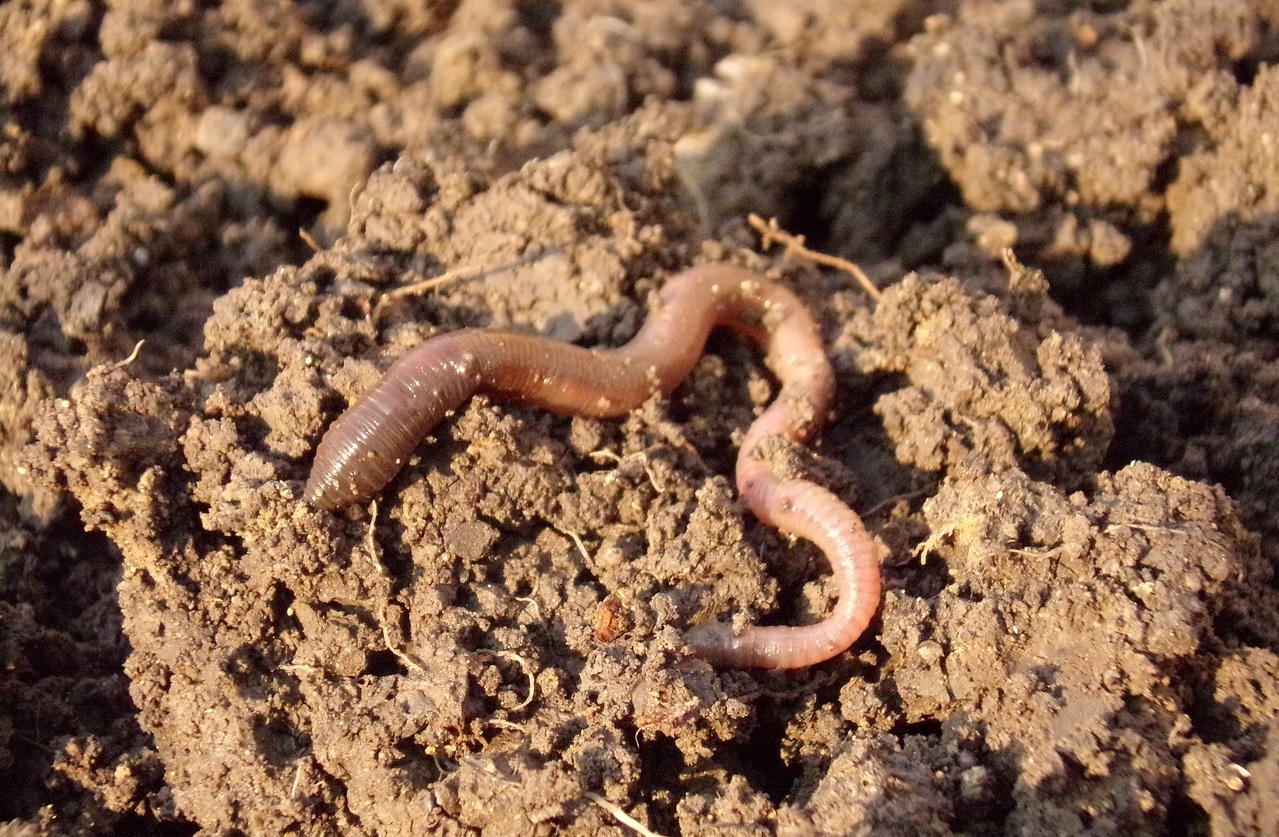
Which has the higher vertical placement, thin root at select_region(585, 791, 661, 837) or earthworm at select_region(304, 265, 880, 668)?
earthworm at select_region(304, 265, 880, 668)

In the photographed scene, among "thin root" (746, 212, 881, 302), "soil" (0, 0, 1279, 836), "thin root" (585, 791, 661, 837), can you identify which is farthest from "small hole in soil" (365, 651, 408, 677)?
"thin root" (746, 212, 881, 302)

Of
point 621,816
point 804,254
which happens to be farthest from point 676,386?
point 621,816

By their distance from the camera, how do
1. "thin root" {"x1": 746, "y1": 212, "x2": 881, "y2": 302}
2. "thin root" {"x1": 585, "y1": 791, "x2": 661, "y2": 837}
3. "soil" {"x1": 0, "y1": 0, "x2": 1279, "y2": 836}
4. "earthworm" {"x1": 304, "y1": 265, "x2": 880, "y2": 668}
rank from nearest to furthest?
"thin root" {"x1": 585, "y1": 791, "x2": 661, "y2": 837} → "soil" {"x1": 0, "y1": 0, "x2": 1279, "y2": 836} → "earthworm" {"x1": 304, "y1": 265, "x2": 880, "y2": 668} → "thin root" {"x1": 746, "y1": 212, "x2": 881, "y2": 302}

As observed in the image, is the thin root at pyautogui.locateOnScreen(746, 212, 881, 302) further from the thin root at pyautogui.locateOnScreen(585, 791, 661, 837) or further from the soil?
the thin root at pyautogui.locateOnScreen(585, 791, 661, 837)

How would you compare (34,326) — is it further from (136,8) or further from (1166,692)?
(1166,692)

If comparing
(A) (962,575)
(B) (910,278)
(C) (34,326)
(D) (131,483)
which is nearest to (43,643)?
(D) (131,483)

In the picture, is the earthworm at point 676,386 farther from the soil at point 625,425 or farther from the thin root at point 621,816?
the thin root at point 621,816

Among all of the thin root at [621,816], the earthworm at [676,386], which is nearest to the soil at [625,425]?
the thin root at [621,816]
